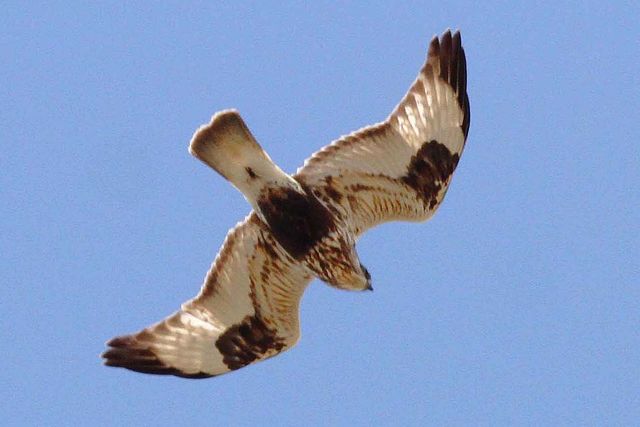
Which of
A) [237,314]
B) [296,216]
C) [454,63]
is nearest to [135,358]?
[237,314]

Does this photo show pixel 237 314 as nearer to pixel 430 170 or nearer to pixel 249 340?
pixel 249 340

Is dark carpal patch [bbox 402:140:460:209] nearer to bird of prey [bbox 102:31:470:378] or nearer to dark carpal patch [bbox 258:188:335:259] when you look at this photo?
bird of prey [bbox 102:31:470:378]

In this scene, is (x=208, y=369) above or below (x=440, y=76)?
below

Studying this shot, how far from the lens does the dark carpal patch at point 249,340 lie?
532 inches

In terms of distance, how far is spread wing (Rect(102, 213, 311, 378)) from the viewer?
43.9 feet

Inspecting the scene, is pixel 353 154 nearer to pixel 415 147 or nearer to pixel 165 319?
pixel 415 147

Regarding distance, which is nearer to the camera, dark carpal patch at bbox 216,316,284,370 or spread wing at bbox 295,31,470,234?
spread wing at bbox 295,31,470,234

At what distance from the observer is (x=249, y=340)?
44.5 ft

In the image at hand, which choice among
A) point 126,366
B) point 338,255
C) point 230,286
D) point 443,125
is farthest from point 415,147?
point 126,366

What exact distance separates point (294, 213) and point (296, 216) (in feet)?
0.10

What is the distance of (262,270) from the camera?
13.5m

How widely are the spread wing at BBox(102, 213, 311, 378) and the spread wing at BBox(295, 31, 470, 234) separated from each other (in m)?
0.72

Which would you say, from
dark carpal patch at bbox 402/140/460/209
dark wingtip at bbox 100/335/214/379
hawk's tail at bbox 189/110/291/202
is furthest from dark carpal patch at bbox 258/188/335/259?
dark wingtip at bbox 100/335/214/379

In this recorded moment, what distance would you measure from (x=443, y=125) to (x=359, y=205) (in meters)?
1.01
